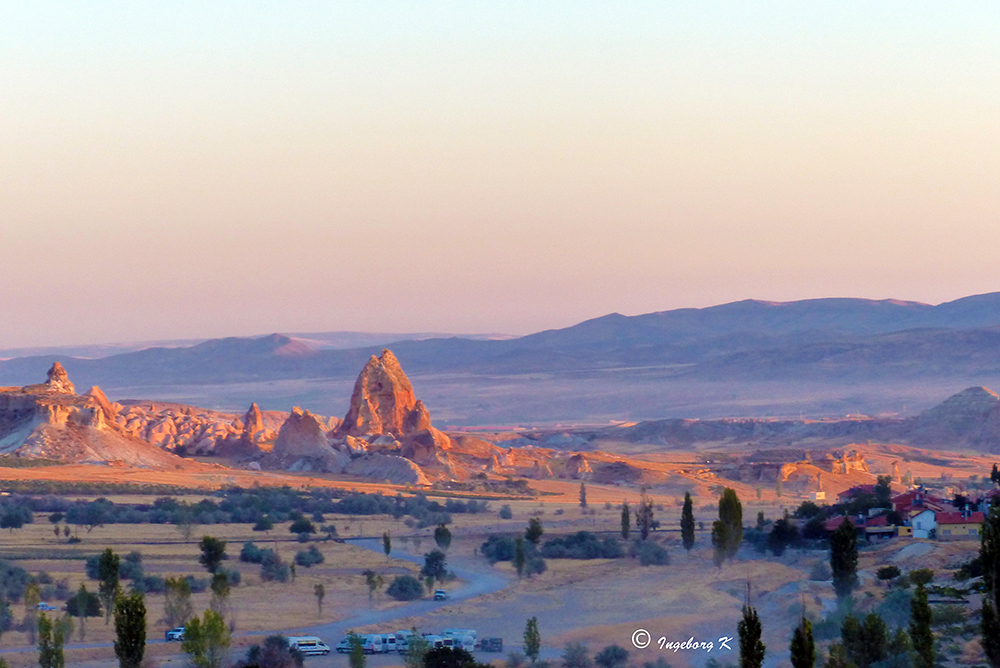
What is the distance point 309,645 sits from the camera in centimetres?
3152

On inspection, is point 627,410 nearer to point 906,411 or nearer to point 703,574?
point 906,411

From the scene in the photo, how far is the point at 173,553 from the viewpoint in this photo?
4641 cm

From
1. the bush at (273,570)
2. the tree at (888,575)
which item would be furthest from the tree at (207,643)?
the tree at (888,575)

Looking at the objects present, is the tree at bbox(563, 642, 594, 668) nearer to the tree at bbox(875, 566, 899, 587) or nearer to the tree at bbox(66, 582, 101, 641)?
the tree at bbox(875, 566, 899, 587)

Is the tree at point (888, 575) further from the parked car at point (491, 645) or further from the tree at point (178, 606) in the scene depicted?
the tree at point (178, 606)

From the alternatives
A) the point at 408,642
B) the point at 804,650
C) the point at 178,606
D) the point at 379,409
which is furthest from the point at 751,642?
the point at 379,409

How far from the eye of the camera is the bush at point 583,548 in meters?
47.5

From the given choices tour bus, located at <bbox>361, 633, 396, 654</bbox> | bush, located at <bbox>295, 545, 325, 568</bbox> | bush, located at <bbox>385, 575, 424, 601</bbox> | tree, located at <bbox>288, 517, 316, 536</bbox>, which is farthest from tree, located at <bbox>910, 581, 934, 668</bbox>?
tree, located at <bbox>288, 517, 316, 536</bbox>

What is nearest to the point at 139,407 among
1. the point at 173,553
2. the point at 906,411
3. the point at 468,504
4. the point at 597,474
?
the point at 597,474

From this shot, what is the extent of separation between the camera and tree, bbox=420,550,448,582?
141 ft

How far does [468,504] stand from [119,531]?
707 inches

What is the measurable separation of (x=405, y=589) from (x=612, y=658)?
11.1 meters

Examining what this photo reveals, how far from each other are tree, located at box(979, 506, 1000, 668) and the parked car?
1207 centimetres

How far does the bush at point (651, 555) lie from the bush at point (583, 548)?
855mm
